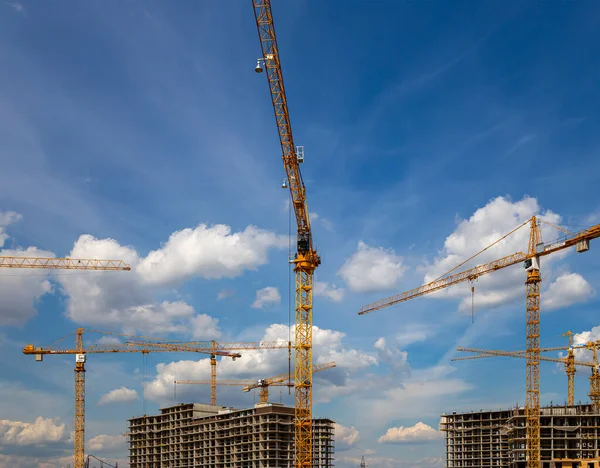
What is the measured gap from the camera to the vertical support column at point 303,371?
128 meters

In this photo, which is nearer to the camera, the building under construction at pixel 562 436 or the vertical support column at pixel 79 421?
the building under construction at pixel 562 436

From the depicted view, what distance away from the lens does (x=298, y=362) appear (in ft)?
421

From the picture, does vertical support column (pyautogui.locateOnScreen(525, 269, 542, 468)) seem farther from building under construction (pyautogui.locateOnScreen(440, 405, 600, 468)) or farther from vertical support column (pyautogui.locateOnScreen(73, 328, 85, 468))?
vertical support column (pyautogui.locateOnScreen(73, 328, 85, 468))

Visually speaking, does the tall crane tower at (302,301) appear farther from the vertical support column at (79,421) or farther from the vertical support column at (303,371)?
the vertical support column at (79,421)

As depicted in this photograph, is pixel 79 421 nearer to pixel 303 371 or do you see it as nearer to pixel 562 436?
pixel 303 371

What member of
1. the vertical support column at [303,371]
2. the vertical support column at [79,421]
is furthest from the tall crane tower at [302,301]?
the vertical support column at [79,421]

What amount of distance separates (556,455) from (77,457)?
113419 millimetres

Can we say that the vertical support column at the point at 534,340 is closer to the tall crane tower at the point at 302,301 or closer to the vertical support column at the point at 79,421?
the tall crane tower at the point at 302,301

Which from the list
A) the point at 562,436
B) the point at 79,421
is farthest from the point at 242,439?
the point at 562,436

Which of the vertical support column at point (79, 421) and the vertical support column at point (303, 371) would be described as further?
the vertical support column at point (79, 421)

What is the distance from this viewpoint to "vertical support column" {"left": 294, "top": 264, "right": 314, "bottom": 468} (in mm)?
127562

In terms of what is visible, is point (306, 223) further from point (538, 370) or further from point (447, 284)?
point (538, 370)

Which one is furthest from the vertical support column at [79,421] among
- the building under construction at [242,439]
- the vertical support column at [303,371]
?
the vertical support column at [303,371]

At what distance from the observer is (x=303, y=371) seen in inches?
5064
